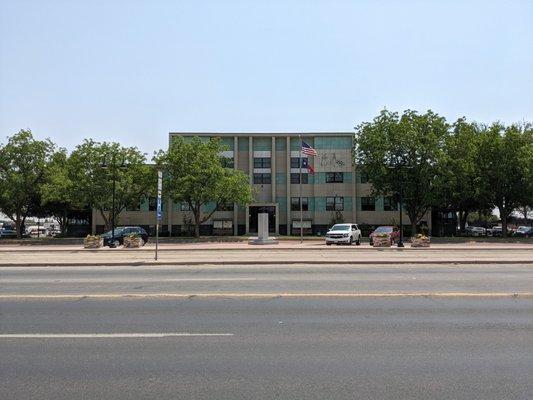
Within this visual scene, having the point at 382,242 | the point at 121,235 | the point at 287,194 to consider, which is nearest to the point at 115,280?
the point at 382,242

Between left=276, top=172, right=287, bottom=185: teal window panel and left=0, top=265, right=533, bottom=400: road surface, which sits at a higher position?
left=276, top=172, right=287, bottom=185: teal window panel

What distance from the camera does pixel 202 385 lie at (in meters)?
5.18

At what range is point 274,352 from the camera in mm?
6371

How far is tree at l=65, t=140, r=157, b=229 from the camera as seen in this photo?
50750 millimetres

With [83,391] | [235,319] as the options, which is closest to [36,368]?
[83,391]

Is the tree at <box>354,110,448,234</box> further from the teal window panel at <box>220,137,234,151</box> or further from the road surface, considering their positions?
the road surface

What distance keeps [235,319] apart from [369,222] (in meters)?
56.1

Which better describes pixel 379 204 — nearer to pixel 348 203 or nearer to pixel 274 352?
pixel 348 203

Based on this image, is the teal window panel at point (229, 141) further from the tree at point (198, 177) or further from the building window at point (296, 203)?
the tree at point (198, 177)

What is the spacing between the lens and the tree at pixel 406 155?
50.4m

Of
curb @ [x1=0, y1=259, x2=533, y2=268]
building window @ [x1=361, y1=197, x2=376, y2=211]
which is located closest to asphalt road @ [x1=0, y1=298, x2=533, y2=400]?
curb @ [x1=0, y1=259, x2=533, y2=268]

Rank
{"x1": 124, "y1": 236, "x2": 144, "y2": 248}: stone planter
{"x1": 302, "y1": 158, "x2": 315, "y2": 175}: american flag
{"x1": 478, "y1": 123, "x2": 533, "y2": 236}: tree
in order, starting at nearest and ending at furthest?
{"x1": 124, "y1": 236, "x2": 144, "y2": 248}: stone planter < {"x1": 478, "y1": 123, "x2": 533, "y2": 236}: tree < {"x1": 302, "y1": 158, "x2": 315, "y2": 175}: american flag

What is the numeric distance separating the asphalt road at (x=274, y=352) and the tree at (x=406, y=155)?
42323 mm

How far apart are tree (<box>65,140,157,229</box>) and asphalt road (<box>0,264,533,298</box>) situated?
33.2 meters
